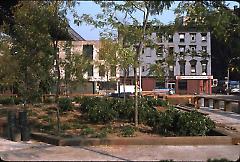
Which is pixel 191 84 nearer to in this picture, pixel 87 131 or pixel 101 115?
pixel 101 115

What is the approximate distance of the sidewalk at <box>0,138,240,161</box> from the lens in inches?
434

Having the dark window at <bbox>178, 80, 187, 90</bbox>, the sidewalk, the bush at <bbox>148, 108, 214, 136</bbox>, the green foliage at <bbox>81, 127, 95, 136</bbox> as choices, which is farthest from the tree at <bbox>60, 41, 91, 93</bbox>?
the dark window at <bbox>178, 80, 187, 90</bbox>

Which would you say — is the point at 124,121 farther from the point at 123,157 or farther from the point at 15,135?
the point at 123,157

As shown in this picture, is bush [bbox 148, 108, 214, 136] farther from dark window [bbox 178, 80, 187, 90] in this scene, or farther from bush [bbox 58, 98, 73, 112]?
dark window [bbox 178, 80, 187, 90]

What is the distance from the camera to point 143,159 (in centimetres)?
1092

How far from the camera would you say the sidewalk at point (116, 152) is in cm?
1102

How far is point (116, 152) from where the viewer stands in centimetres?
1189

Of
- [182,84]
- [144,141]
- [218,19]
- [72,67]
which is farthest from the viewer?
[182,84]

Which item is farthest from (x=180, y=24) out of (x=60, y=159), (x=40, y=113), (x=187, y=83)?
(x=187, y=83)

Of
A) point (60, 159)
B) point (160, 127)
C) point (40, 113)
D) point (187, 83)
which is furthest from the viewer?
point (187, 83)

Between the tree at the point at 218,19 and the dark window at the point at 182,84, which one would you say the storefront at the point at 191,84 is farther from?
the tree at the point at 218,19

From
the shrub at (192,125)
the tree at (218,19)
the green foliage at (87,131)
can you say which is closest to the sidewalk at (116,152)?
the shrub at (192,125)

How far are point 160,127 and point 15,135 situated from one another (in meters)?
4.63

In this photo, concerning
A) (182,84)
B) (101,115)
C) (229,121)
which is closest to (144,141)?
(101,115)
